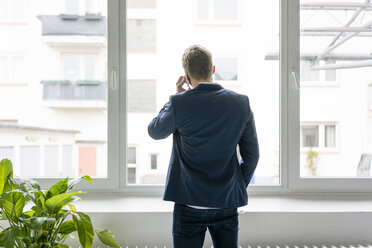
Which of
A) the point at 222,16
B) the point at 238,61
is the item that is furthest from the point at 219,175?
the point at 222,16

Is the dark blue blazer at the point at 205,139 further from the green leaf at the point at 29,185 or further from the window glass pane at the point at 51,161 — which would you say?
the window glass pane at the point at 51,161

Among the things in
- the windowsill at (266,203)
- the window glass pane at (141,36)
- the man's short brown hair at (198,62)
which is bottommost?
the windowsill at (266,203)

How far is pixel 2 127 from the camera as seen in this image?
222cm

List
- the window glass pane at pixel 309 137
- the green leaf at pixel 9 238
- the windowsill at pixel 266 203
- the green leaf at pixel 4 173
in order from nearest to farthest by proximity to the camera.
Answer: the green leaf at pixel 9 238 < the green leaf at pixel 4 173 < the windowsill at pixel 266 203 < the window glass pane at pixel 309 137

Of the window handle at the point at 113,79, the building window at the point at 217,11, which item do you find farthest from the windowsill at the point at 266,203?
the building window at the point at 217,11

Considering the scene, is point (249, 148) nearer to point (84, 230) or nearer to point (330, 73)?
point (84, 230)

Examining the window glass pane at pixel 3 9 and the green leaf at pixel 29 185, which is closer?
the green leaf at pixel 29 185

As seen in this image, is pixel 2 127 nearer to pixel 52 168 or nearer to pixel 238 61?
pixel 52 168

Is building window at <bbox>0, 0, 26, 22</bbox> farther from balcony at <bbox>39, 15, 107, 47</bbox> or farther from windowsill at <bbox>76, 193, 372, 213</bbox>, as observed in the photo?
windowsill at <bbox>76, 193, 372, 213</bbox>

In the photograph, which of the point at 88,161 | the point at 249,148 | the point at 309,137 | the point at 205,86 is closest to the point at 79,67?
Result: the point at 88,161

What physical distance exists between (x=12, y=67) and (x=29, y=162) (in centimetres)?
57

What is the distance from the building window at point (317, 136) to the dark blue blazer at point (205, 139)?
0.90 meters

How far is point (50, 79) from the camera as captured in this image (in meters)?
2.24

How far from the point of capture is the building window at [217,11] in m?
2.28
